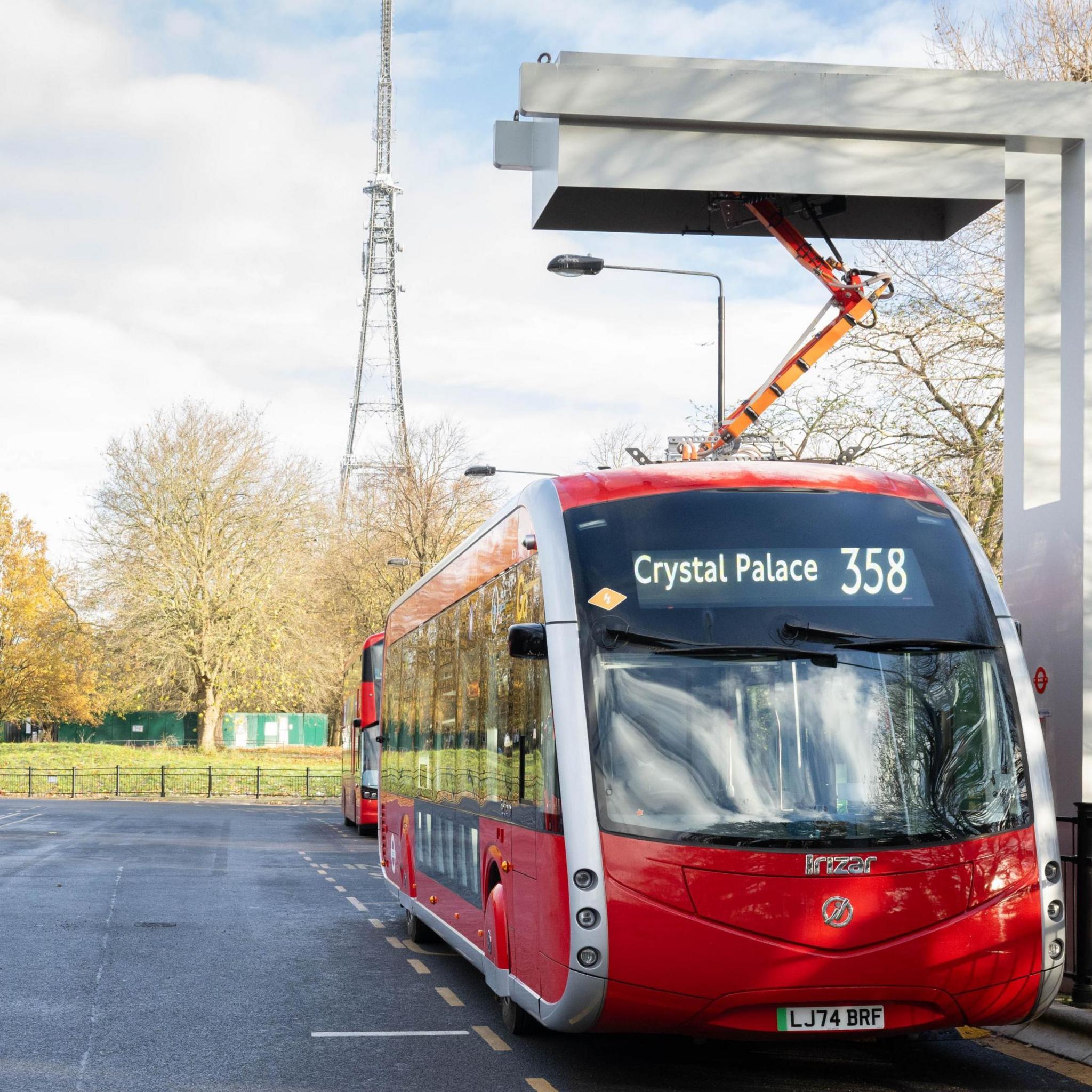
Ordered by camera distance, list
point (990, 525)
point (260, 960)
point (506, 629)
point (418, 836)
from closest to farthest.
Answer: point (506, 629) → point (260, 960) → point (418, 836) → point (990, 525)

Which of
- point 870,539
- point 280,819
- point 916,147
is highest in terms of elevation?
point 916,147

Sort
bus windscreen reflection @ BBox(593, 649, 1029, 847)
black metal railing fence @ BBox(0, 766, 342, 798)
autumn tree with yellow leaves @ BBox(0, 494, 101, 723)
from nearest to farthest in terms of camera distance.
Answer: bus windscreen reflection @ BBox(593, 649, 1029, 847) < black metal railing fence @ BBox(0, 766, 342, 798) < autumn tree with yellow leaves @ BBox(0, 494, 101, 723)

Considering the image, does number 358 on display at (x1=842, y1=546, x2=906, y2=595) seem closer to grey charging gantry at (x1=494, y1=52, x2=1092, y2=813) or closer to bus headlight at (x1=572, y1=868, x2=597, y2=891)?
bus headlight at (x1=572, y1=868, x2=597, y2=891)

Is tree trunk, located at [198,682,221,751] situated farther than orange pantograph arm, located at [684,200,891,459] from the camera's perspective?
Yes

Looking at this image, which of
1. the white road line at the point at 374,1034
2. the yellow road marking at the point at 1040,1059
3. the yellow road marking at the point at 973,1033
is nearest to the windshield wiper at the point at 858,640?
the yellow road marking at the point at 1040,1059

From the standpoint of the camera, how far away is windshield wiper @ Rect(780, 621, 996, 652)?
7.72 m

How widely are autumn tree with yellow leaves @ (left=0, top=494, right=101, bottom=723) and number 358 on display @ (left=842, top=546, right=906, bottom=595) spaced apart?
183 ft

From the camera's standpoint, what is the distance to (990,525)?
68.6 ft

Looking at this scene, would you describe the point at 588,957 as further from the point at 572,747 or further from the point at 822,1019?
the point at 822,1019

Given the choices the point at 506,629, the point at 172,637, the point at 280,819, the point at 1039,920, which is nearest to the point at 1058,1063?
the point at 1039,920

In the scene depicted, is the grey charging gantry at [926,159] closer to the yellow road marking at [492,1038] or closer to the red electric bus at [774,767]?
the red electric bus at [774,767]

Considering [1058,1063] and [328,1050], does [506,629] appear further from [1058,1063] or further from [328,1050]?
[1058,1063]

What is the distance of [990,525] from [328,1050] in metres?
14.5

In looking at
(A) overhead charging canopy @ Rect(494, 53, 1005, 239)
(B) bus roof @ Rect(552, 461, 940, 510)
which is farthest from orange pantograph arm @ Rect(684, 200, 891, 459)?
(B) bus roof @ Rect(552, 461, 940, 510)
